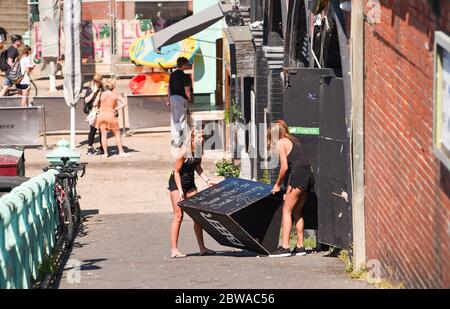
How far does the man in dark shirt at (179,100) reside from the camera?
23484 mm

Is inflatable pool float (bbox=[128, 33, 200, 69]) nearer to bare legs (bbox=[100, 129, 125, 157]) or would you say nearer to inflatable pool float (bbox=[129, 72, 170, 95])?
inflatable pool float (bbox=[129, 72, 170, 95])

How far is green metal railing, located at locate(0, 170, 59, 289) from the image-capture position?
8633 mm

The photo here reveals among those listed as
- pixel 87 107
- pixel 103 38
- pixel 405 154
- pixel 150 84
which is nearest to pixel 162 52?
pixel 150 84

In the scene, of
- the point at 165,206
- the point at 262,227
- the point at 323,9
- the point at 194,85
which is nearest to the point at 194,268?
the point at 262,227

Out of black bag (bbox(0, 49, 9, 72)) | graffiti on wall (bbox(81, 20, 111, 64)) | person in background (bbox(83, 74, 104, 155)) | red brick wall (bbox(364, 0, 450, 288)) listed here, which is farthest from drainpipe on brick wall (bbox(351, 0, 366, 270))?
graffiti on wall (bbox(81, 20, 111, 64))

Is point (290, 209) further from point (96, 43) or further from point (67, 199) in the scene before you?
point (96, 43)

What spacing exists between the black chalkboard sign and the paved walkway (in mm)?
251

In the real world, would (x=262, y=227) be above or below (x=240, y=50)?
below

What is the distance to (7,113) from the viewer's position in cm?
2309

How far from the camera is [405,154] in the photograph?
915cm

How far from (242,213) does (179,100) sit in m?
11.0

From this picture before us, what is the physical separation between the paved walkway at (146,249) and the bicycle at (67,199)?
0.80 feet
